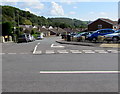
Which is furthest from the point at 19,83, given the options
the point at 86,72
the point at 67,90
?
the point at 86,72

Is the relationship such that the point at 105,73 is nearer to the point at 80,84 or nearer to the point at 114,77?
the point at 114,77

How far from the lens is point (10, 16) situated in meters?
126

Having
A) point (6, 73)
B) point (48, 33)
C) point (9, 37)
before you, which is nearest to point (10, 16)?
point (48, 33)

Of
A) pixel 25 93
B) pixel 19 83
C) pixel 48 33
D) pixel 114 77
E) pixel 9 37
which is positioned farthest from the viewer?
pixel 48 33

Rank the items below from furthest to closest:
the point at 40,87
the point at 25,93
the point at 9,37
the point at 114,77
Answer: the point at 9,37 < the point at 114,77 < the point at 40,87 < the point at 25,93

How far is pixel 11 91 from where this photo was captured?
5.67 m

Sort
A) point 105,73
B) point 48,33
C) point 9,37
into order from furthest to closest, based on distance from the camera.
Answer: point 48,33, point 9,37, point 105,73

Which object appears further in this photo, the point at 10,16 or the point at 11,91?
the point at 10,16

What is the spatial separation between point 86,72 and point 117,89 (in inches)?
88.8

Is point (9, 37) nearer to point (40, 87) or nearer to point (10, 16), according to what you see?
point (40, 87)

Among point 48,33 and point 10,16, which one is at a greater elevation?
point 10,16

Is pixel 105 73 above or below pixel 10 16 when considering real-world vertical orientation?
below

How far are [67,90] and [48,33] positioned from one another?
4623 inches

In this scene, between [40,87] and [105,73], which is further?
[105,73]
